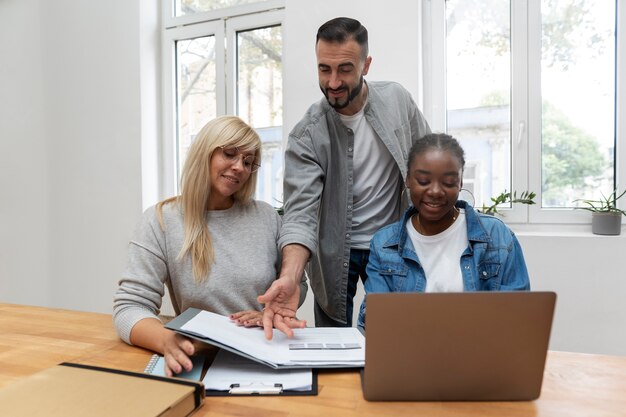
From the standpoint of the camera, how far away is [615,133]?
7.20 ft

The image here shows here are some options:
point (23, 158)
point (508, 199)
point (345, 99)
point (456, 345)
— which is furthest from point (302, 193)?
point (23, 158)

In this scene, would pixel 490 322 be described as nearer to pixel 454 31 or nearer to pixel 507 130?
pixel 507 130

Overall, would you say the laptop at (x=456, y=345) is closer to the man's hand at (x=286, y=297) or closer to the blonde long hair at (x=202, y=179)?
the man's hand at (x=286, y=297)

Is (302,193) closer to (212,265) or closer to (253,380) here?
(212,265)

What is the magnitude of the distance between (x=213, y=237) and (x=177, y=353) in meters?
0.48

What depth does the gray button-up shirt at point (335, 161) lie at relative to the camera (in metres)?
1.53

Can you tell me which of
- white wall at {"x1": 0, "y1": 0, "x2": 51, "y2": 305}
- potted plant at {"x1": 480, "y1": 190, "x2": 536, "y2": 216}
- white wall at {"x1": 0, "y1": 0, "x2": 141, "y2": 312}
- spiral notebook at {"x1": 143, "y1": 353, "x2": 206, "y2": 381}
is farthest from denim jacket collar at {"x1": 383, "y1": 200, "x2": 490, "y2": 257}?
white wall at {"x1": 0, "y1": 0, "x2": 51, "y2": 305}

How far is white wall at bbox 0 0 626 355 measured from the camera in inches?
115

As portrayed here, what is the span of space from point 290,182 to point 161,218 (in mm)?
418

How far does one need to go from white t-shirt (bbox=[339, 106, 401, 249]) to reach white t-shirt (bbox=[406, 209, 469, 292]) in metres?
0.31

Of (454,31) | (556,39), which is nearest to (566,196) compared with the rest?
(556,39)

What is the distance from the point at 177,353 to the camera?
880 millimetres

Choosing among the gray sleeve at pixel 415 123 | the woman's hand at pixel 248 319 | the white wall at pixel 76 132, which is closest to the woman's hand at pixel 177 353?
the woman's hand at pixel 248 319

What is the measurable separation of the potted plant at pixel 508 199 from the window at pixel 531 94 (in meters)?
0.04
